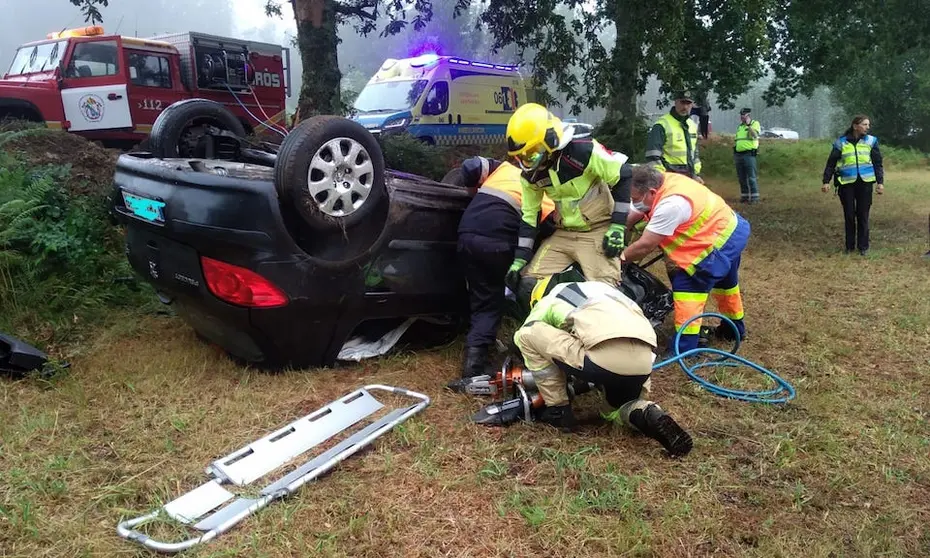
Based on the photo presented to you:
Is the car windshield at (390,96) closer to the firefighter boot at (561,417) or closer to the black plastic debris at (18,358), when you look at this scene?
the black plastic debris at (18,358)

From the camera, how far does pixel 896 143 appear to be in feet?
94.0

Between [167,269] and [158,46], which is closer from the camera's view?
[167,269]

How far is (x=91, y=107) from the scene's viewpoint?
1106cm

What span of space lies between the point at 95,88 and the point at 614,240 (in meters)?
10.3

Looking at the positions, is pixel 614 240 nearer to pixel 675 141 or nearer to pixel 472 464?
pixel 472 464

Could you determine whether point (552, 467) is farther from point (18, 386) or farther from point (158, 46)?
point (158, 46)

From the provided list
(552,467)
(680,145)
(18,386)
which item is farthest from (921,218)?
(18,386)

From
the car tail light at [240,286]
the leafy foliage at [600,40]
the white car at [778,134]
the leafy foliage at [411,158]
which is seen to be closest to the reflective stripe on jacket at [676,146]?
the leafy foliage at [600,40]

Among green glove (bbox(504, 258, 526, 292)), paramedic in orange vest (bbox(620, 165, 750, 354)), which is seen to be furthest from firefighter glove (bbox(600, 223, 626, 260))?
green glove (bbox(504, 258, 526, 292))

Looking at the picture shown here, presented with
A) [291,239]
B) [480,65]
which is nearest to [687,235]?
[291,239]

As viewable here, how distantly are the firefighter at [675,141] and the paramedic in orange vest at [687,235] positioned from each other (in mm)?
3111

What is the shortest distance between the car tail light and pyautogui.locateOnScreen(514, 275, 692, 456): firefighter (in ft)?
3.94

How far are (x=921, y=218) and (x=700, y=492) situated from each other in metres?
10.9

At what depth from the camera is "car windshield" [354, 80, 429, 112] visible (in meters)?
13.6
